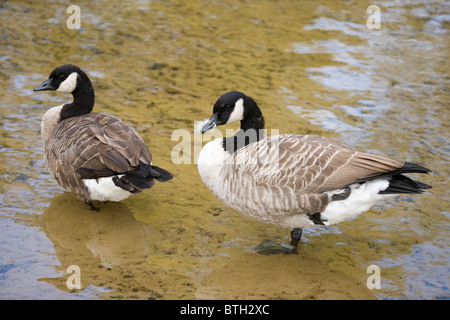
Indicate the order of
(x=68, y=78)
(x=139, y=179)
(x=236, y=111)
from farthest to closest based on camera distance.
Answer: (x=68, y=78) → (x=236, y=111) → (x=139, y=179)

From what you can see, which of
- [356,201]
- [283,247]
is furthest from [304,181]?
[283,247]

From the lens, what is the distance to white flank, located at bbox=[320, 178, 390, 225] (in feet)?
16.1

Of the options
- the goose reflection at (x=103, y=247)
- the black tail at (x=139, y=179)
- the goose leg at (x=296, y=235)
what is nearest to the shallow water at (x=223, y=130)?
the goose reflection at (x=103, y=247)

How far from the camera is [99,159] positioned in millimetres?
5324

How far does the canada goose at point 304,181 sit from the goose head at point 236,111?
37cm

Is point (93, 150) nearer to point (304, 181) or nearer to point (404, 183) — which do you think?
point (304, 181)

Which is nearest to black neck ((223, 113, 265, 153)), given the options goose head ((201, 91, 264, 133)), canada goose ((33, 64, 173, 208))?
goose head ((201, 91, 264, 133))

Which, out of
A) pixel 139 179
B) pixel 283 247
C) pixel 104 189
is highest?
pixel 139 179

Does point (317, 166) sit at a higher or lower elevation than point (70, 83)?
lower

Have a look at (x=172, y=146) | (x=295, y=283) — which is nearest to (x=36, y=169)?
(x=172, y=146)

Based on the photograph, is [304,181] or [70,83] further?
[70,83]

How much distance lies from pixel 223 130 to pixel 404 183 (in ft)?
10.0

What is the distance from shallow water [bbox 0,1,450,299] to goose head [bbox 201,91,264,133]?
89 centimetres

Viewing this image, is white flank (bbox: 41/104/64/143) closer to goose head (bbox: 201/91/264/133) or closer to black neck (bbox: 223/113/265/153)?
goose head (bbox: 201/91/264/133)
